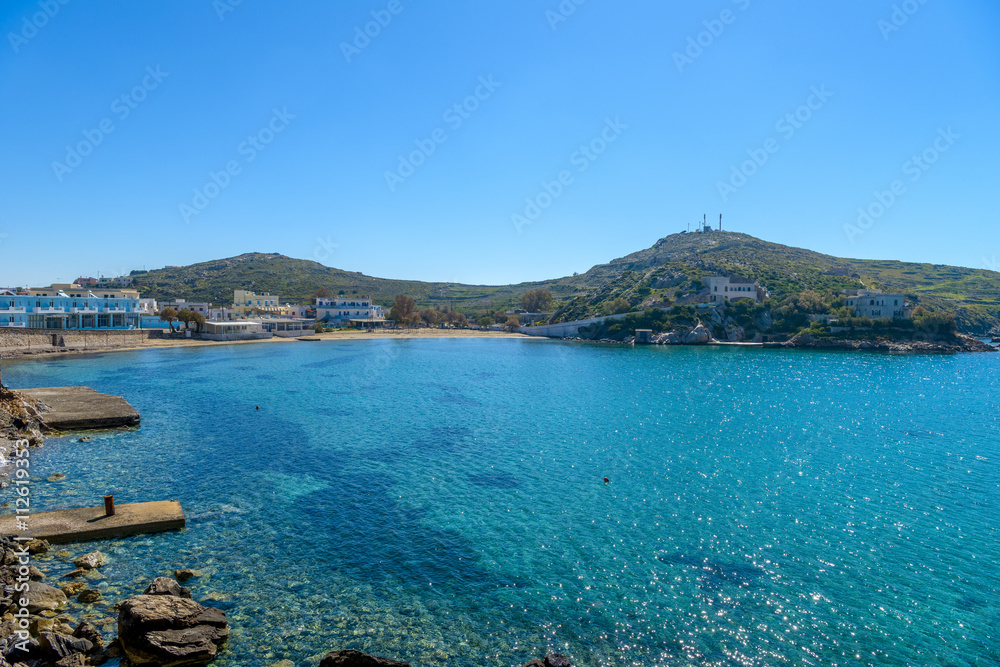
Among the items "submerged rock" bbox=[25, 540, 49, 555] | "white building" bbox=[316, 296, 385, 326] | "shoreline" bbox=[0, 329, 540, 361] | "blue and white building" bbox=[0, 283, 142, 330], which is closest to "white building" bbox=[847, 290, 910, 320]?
"shoreline" bbox=[0, 329, 540, 361]

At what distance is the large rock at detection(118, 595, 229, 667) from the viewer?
11992mm

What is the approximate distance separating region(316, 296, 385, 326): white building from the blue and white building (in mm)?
44712

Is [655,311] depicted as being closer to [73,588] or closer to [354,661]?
[354,661]

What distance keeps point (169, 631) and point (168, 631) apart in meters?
0.03

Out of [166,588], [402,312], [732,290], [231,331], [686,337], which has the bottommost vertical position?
[166,588]

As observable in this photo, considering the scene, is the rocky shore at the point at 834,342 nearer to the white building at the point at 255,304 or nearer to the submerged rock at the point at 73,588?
the white building at the point at 255,304

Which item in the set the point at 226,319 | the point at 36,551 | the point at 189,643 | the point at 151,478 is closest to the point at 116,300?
the point at 226,319

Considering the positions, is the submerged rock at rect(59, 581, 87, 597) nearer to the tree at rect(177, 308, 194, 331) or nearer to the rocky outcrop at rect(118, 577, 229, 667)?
the rocky outcrop at rect(118, 577, 229, 667)

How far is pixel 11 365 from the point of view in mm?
62688

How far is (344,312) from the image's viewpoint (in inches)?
5595

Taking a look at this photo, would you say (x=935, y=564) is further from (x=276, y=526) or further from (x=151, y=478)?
(x=151, y=478)

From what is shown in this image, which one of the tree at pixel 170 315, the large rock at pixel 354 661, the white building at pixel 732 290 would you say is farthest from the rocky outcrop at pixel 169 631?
the white building at pixel 732 290

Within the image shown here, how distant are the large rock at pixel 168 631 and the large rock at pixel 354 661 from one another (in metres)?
3.23

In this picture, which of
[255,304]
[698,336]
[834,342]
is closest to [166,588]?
[698,336]
